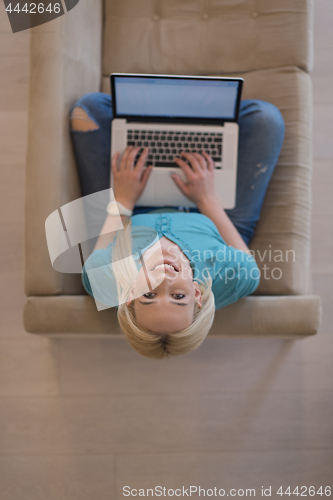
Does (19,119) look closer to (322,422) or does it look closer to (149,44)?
(149,44)

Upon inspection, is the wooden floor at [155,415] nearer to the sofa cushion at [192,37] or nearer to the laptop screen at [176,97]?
the laptop screen at [176,97]

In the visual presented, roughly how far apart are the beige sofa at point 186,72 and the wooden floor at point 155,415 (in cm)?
39

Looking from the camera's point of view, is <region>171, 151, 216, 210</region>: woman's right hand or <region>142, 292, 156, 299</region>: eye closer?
<region>142, 292, 156, 299</region>: eye

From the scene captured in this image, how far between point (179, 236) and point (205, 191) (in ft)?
0.67

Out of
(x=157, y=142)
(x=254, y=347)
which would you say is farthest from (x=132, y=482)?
(x=157, y=142)

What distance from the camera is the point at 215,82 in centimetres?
108

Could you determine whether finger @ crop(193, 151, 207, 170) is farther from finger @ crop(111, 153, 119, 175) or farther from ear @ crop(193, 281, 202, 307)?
ear @ crop(193, 281, 202, 307)

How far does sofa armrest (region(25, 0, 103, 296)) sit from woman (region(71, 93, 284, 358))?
8cm

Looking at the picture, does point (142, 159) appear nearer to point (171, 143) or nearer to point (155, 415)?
point (171, 143)

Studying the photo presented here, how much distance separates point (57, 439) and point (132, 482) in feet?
1.11

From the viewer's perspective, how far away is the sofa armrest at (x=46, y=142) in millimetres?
1051

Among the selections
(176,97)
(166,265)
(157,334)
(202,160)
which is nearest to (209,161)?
(202,160)

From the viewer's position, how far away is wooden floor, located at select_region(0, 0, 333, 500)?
4.60 ft

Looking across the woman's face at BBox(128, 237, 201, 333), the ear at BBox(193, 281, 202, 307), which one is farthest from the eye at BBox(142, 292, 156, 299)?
the ear at BBox(193, 281, 202, 307)
